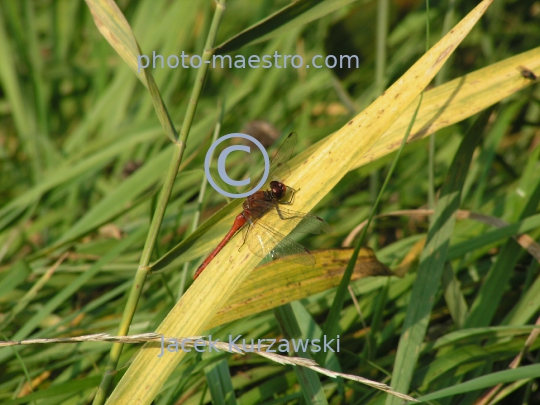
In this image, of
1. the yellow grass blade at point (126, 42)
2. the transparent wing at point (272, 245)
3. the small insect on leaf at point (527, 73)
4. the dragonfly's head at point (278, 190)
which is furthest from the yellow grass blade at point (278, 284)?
the small insect on leaf at point (527, 73)

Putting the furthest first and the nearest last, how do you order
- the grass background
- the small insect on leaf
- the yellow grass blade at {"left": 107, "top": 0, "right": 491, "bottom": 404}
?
1. the grass background
2. the small insect on leaf
3. the yellow grass blade at {"left": 107, "top": 0, "right": 491, "bottom": 404}

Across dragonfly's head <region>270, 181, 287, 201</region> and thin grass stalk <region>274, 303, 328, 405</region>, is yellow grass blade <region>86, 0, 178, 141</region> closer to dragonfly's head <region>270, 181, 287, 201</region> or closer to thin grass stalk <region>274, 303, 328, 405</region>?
dragonfly's head <region>270, 181, 287, 201</region>

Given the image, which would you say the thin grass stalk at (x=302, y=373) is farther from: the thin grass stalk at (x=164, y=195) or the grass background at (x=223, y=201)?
the thin grass stalk at (x=164, y=195)

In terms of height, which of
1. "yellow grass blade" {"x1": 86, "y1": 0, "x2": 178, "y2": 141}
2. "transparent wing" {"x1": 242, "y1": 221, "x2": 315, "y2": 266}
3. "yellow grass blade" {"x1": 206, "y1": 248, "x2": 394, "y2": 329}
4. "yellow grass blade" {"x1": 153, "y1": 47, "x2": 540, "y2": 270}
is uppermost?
"yellow grass blade" {"x1": 86, "y1": 0, "x2": 178, "y2": 141}

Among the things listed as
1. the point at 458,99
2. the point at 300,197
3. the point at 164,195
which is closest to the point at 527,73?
the point at 458,99

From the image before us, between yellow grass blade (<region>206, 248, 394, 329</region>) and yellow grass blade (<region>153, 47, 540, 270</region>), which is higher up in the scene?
yellow grass blade (<region>153, 47, 540, 270</region>)

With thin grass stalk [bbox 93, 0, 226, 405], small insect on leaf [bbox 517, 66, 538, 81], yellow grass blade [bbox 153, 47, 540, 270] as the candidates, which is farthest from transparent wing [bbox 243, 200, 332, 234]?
small insect on leaf [bbox 517, 66, 538, 81]
